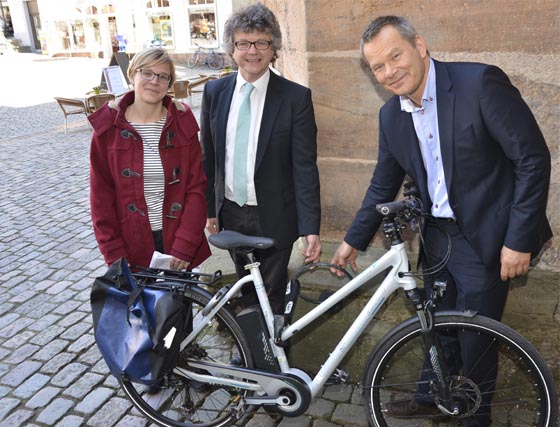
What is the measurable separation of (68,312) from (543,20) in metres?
3.95

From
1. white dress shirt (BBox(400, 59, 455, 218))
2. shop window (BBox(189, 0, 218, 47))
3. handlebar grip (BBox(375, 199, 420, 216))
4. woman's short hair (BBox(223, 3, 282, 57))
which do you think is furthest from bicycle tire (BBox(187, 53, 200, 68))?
Result: handlebar grip (BBox(375, 199, 420, 216))

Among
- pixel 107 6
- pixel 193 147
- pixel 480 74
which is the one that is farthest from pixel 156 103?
pixel 107 6

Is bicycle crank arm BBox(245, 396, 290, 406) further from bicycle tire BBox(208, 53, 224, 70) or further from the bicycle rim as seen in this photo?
the bicycle rim

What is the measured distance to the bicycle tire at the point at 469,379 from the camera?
2350 millimetres

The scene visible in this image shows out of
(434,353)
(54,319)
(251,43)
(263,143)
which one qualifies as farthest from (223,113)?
(54,319)

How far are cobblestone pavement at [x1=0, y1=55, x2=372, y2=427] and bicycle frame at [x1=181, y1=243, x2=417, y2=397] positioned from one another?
52 cm

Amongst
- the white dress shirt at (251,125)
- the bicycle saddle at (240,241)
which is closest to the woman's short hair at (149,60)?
the white dress shirt at (251,125)

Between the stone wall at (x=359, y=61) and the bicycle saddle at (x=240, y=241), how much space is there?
908 millimetres

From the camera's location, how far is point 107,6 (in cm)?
3294

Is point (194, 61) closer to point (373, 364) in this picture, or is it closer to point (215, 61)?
point (215, 61)

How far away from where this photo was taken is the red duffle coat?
2.79 metres

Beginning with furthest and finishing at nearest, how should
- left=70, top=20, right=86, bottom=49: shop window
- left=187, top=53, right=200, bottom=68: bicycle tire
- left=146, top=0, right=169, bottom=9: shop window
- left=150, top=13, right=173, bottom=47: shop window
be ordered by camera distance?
1. left=70, top=20, right=86, bottom=49: shop window
2. left=150, top=13, right=173, bottom=47: shop window
3. left=146, top=0, right=169, bottom=9: shop window
4. left=187, top=53, right=200, bottom=68: bicycle tire

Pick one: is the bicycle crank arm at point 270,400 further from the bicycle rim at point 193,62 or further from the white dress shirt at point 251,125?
the bicycle rim at point 193,62

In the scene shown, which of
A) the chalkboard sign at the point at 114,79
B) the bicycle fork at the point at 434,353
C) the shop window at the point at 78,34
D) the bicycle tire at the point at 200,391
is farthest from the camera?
the shop window at the point at 78,34
